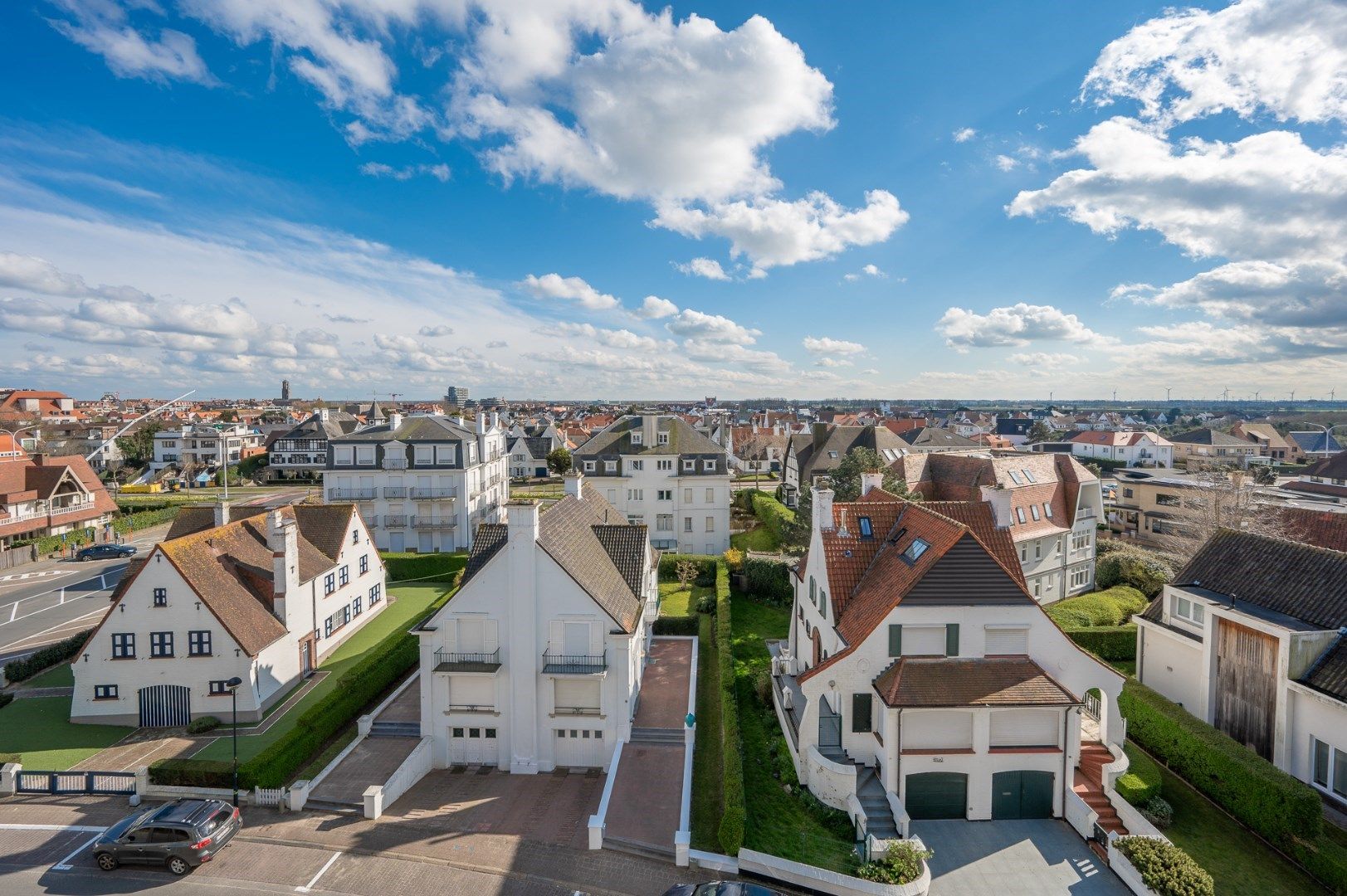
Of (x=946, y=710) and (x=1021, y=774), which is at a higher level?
(x=946, y=710)

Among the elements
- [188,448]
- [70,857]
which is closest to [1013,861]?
[70,857]

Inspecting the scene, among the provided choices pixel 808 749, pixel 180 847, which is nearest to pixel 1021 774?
pixel 808 749

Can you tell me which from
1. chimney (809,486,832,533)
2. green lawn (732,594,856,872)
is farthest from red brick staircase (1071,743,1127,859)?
chimney (809,486,832,533)

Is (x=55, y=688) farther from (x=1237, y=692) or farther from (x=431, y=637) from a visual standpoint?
(x=1237, y=692)

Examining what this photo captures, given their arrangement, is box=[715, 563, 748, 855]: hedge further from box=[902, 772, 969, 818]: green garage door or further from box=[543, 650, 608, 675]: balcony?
box=[902, 772, 969, 818]: green garage door

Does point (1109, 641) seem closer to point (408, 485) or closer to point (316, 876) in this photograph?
point (316, 876)

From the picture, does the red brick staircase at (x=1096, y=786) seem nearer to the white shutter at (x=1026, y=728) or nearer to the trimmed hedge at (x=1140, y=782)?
the trimmed hedge at (x=1140, y=782)

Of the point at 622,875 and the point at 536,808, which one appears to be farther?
the point at 536,808

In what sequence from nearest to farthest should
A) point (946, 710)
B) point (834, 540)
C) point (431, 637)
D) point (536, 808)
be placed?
1. point (946, 710)
2. point (536, 808)
3. point (431, 637)
4. point (834, 540)
